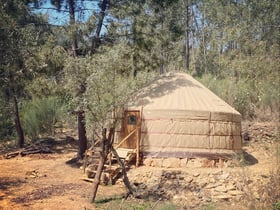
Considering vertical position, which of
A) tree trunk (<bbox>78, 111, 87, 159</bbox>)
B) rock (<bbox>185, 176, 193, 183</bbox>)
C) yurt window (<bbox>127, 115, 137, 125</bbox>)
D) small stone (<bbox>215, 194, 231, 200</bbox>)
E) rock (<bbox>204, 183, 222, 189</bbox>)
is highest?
yurt window (<bbox>127, 115, 137, 125</bbox>)

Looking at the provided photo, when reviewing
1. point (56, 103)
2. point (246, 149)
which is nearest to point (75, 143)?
point (56, 103)

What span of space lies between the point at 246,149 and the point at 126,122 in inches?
184

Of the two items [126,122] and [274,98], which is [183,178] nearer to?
[126,122]

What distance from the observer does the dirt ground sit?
272 inches

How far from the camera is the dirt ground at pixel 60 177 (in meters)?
6.90

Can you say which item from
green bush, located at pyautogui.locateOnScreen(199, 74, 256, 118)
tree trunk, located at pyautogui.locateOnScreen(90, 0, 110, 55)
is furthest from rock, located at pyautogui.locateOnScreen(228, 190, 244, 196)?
green bush, located at pyautogui.locateOnScreen(199, 74, 256, 118)

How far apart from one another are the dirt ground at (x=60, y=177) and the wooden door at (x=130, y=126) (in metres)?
0.96

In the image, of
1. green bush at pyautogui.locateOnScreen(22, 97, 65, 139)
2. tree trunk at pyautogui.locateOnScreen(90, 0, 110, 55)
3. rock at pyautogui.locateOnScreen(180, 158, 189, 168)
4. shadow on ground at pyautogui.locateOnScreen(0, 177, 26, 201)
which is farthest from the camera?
green bush at pyautogui.locateOnScreen(22, 97, 65, 139)

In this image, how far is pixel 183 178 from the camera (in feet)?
28.9

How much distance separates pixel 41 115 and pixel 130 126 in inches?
194

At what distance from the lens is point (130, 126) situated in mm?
10625

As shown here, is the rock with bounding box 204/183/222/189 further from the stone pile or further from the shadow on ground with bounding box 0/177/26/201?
the shadow on ground with bounding box 0/177/26/201

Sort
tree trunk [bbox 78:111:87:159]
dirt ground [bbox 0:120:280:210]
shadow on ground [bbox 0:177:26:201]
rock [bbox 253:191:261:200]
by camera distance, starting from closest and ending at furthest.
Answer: rock [bbox 253:191:261:200] → dirt ground [bbox 0:120:280:210] → shadow on ground [bbox 0:177:26:201] → tree trunk [bbox 78:111:87:159]

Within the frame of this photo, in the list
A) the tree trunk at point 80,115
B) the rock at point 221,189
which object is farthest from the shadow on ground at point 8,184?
the rock at point 221,189
